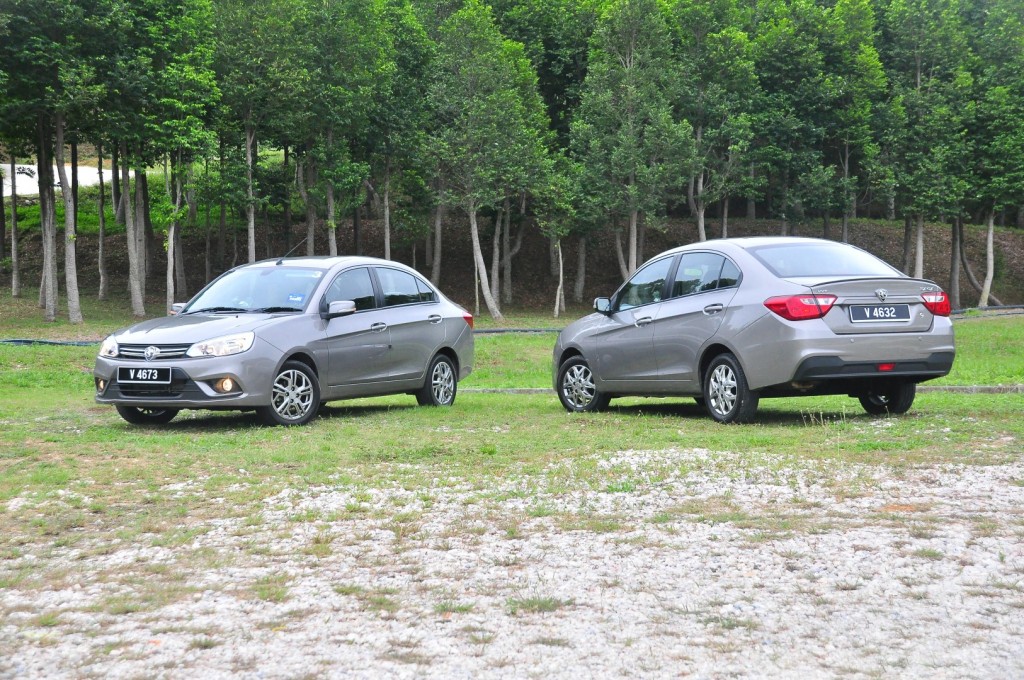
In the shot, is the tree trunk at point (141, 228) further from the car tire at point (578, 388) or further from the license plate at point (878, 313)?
the license plate at point (878, 313)

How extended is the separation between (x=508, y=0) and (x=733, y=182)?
1527cm

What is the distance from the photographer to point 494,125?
4444cm

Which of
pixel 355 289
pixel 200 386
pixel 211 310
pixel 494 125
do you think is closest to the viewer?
pixel 200 386

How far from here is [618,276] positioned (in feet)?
189

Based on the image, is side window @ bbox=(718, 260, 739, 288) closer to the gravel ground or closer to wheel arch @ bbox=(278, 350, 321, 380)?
the gravel ground

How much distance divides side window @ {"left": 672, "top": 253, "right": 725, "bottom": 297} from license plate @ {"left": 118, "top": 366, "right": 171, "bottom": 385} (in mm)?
5337

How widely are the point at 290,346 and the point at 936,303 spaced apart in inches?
254

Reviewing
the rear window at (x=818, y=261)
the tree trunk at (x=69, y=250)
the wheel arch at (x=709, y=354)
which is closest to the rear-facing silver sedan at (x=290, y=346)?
the wheel arch at (x=709, y=354)

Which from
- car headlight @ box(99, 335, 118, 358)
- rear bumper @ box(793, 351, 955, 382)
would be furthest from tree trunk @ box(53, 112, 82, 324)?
rear bumper @ box(793, 351, 955, 382)

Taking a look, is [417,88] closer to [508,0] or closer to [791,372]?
[508,0]

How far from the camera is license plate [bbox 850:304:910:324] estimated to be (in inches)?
401

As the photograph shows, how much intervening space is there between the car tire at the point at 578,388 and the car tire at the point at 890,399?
3.03 m

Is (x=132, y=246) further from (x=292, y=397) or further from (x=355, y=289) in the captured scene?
(x=292, y=397)

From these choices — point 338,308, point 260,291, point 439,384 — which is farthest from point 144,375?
point 439,384
